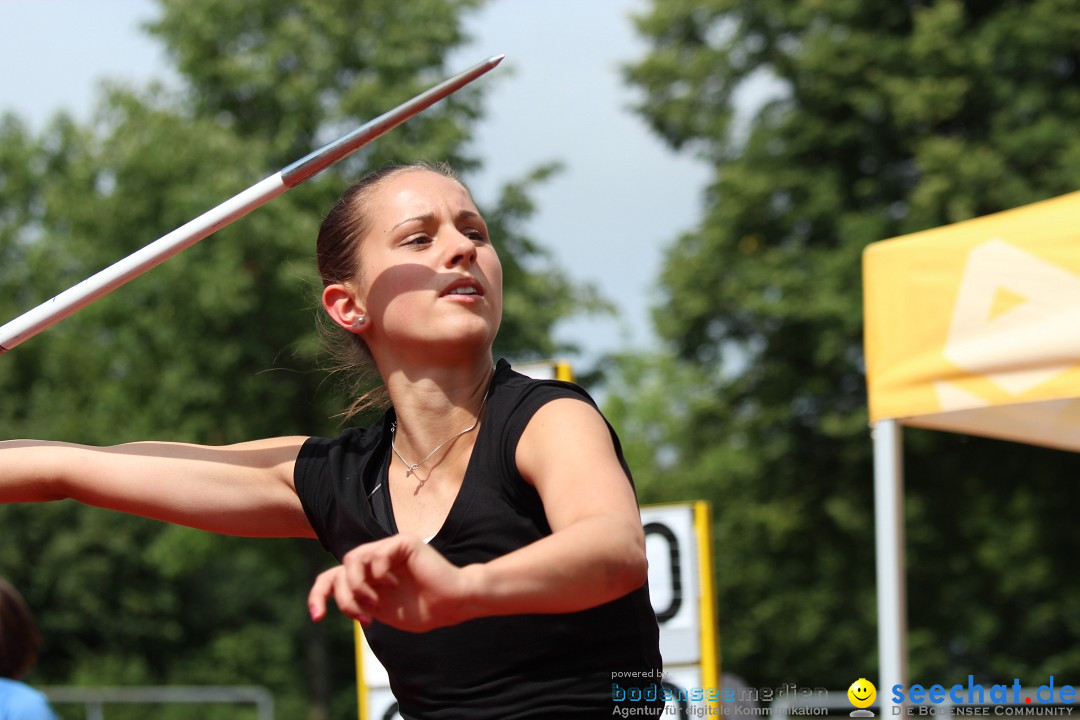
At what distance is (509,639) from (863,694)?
1.89m

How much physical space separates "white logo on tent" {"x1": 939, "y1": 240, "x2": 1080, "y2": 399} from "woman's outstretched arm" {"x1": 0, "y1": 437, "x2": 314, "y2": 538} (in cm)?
235

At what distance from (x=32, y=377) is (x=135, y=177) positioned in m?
Result: 13.5

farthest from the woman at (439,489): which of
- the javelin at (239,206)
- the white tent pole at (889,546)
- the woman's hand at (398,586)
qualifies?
the white tent pole at (889,546)

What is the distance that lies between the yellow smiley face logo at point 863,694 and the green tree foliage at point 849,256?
10993 millimetres

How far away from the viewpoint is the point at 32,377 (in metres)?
28.3

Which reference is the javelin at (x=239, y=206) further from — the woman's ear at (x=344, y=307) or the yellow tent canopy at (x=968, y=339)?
the yellow tent canopy at (x=968, y=339)

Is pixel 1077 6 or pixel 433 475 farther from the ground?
pixel 1077 6

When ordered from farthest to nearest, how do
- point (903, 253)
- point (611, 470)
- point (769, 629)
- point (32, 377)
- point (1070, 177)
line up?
point (32, 377) < point (769, 629) < point (1070, 177) < point (903, 253) < point (611, 470)

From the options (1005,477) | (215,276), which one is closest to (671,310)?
(1005,477)

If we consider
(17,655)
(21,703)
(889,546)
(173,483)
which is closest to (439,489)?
(173,483)

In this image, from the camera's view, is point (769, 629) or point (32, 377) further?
point (32, 377)

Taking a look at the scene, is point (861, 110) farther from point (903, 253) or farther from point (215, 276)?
point (903, 253)

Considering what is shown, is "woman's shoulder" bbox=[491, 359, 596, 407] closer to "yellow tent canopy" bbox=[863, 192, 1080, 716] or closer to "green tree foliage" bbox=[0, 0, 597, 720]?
"yellow tent canopy" bbox=[863, 192, 1080, 716]

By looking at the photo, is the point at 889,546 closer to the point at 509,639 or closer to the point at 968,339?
the point at 968,339
